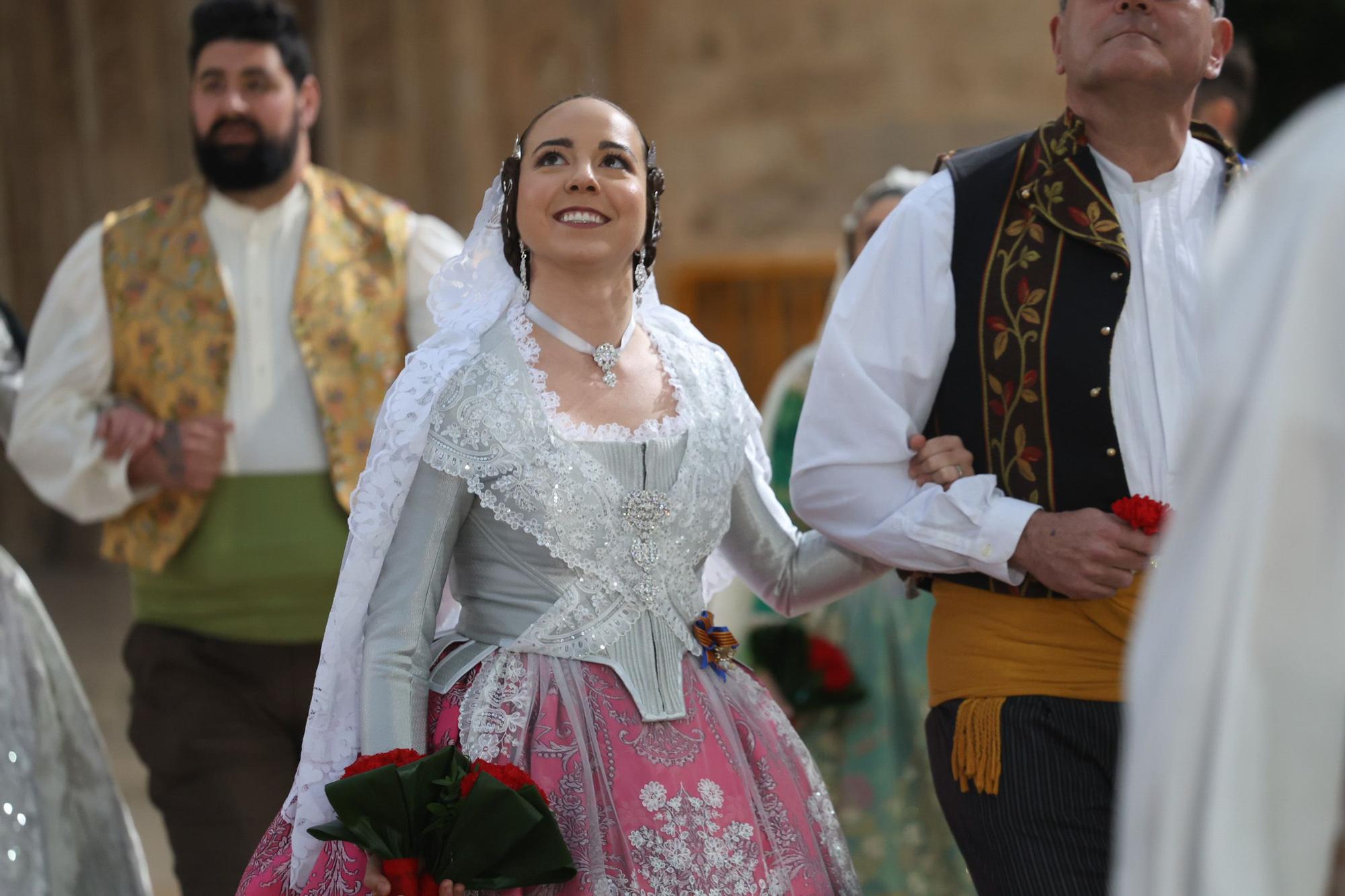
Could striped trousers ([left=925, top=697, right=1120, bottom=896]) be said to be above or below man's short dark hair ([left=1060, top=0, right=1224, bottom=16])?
below

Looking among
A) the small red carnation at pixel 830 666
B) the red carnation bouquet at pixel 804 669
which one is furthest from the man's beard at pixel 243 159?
the small red carnation at pixel 830 666

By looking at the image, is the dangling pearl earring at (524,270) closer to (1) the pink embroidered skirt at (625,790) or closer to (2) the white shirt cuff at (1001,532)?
(1) the pink embroidered skirt at (625,790)

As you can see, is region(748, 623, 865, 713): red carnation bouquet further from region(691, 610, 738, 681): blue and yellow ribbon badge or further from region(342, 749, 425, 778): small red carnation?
region(342, 749, 425, 778): small red carnation

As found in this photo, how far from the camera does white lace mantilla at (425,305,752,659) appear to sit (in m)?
2.99

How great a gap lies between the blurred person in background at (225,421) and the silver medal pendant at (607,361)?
153 cm

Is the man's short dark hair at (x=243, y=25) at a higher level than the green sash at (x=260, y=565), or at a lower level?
higher

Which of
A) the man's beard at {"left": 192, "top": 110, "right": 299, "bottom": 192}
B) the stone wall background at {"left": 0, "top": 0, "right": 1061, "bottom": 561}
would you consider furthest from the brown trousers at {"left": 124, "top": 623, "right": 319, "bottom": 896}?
the stone wall background at {"left": 0, "top": 0, "right": 1061, "bottom": 561}

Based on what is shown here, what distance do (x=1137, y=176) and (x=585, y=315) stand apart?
3.40ft

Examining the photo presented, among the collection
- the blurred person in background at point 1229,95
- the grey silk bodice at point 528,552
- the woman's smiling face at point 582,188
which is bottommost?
the grey silk bodice at point 528,552

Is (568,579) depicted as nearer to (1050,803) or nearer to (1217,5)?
(1050,803)

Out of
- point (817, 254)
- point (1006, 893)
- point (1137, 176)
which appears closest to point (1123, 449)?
point (1137, 176)

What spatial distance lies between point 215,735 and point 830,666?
1.64 metres

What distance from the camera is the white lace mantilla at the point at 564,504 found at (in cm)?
299

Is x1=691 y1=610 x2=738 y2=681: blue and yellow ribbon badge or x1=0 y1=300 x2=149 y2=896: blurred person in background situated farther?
x1=0 y1=300 x2=149 y2=896: blurred person in background
